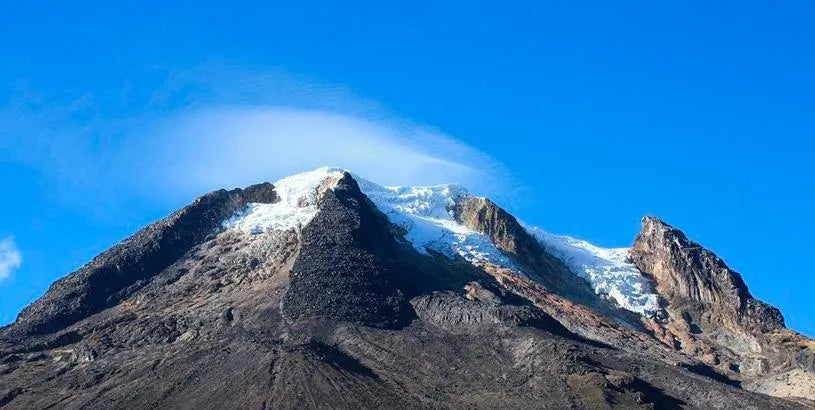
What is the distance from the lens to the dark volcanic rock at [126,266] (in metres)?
148

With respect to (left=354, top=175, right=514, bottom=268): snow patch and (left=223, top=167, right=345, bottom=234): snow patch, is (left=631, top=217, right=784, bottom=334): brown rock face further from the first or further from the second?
(left=223, top=167, right=345, bottom=234): snow patch

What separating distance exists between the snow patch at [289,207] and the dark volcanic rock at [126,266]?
401cm

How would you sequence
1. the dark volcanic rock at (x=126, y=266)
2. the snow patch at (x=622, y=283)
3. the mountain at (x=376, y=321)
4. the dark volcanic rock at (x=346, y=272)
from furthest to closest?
the snow patch at (x=622, y=283) → the dark volcanic rock at (x=126, y=266) → the dark volcanic rock at (x=346, y=272) → the mountain at (x=376, y=321)

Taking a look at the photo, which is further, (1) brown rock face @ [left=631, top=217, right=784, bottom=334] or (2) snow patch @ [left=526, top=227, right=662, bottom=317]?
(2) snow patch @ [left=526, top=227, right=662, bottom=317]

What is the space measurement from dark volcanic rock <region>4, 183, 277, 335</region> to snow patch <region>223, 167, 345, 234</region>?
401 cm

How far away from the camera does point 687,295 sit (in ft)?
599

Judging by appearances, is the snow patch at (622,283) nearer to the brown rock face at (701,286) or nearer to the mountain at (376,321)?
the mountain at (376,321)

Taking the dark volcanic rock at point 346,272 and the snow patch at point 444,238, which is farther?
the snow patch at point 444,238

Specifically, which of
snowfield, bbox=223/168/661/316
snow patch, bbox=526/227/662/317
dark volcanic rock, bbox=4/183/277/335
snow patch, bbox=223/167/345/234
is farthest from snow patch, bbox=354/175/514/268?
dark volcanic rock, bbox=4/183/277/335

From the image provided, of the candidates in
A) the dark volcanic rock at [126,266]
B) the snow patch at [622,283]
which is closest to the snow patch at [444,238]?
the snow patch at [622,283]

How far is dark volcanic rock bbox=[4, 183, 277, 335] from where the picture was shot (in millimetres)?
147875

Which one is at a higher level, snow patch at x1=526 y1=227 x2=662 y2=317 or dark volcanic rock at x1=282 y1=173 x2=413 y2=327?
snow patch at x1=526 y1=227 x2=662 y2=317

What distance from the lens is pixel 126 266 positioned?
522 feet

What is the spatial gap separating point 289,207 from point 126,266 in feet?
103
